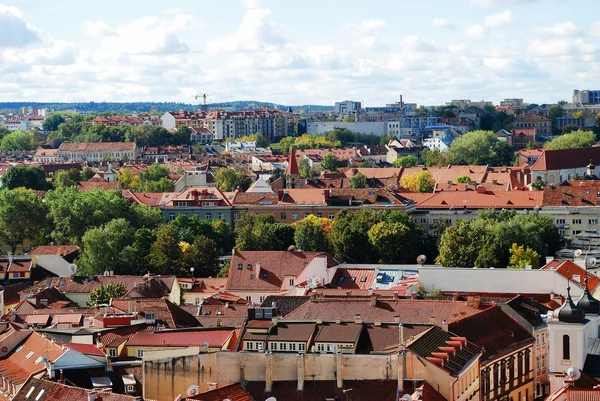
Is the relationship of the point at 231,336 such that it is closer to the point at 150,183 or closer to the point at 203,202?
the point at 203,202

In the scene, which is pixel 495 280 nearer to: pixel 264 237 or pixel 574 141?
pixel 264 237

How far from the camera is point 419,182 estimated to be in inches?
4710

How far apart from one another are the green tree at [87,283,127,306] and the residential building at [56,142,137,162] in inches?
4736

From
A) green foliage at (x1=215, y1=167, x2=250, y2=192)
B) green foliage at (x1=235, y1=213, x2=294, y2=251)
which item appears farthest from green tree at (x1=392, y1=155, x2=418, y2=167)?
green foliage at (x1=235, y1=213, x2=294, y2=251)

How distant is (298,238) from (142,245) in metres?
9.00

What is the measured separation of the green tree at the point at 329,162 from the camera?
15612 centimetres

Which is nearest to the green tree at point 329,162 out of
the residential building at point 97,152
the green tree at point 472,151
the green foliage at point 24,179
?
the green tree at point 472,151

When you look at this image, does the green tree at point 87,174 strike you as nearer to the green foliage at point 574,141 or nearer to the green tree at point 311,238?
the green foliage at point 574,141

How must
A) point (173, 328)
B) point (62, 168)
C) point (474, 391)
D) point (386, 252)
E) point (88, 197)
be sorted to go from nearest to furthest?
point (474, 391), point (173, 328), point (386, 252), point (88, 197), point (62, 168)

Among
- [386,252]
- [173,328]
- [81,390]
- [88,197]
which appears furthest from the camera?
[88,197]

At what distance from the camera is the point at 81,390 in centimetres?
3609

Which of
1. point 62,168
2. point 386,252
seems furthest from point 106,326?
point 62,168

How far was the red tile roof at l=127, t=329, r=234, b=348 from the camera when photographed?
42906mm

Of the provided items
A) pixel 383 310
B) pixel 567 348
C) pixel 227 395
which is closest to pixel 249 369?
pixel 227 395
